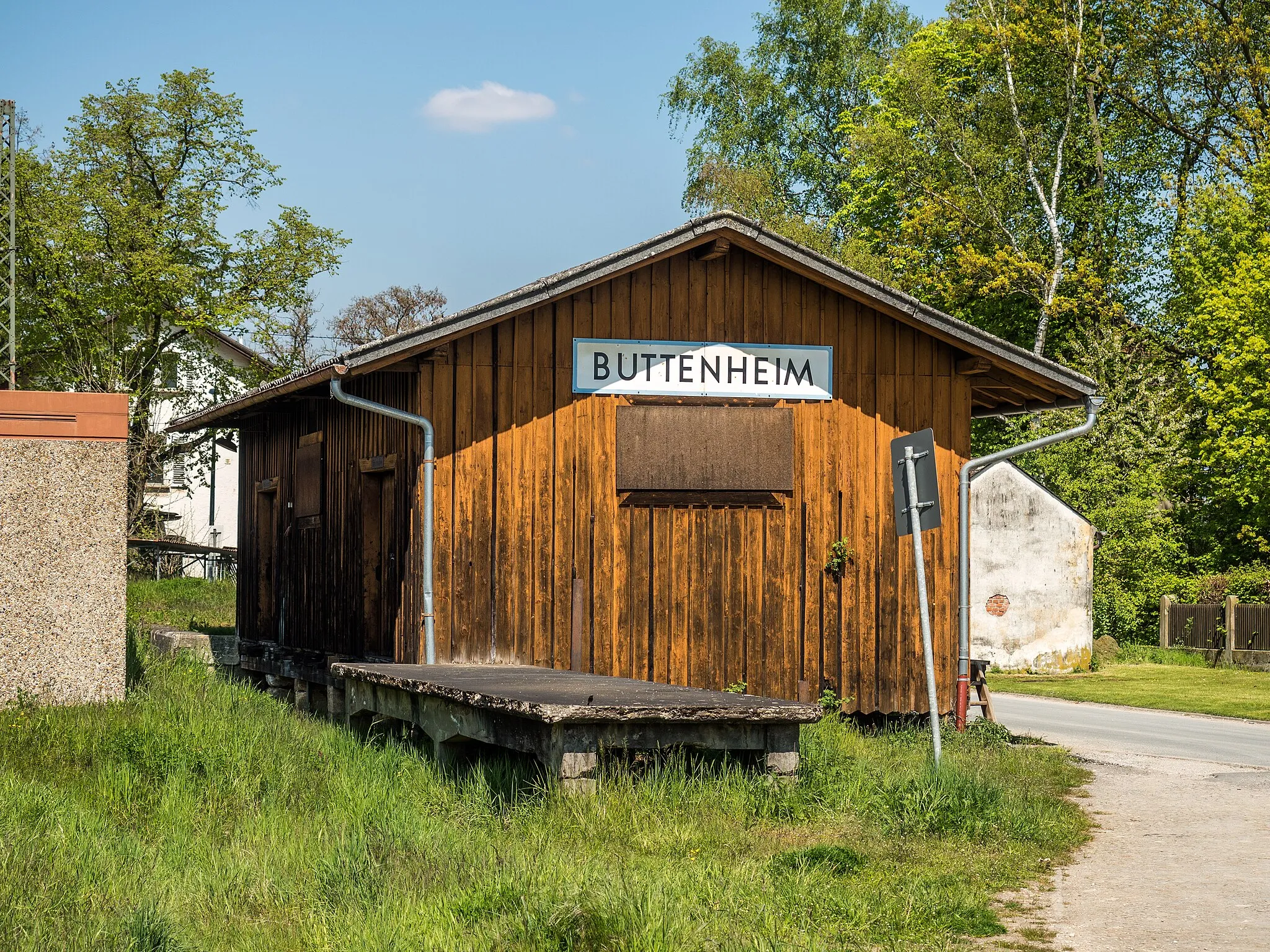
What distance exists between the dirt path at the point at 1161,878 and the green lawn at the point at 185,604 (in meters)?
16.9

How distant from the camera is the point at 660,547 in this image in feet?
47.0

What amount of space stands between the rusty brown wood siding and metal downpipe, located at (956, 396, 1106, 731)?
121 mm

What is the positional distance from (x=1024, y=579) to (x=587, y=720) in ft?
75.6

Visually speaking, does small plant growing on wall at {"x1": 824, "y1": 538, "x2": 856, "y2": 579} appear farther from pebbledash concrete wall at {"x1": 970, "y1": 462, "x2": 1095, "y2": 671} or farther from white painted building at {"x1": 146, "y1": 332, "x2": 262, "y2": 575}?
white painted building at {"x1": 146, "y1": 332, "x2": 262, "y2": 575}

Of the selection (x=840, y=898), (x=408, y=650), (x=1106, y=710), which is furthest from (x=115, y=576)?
(x=1106, y=710)

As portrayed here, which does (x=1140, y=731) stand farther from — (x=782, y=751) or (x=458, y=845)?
(x=458, y=845)

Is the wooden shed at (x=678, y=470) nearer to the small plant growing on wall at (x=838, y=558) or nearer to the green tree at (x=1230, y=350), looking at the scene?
the small plant growing on wall at (x=838, y=558)

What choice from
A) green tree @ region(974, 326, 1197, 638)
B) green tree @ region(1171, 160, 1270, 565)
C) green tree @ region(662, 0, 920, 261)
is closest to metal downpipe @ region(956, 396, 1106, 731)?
green tree @ region(974, 326, 1197, 638)

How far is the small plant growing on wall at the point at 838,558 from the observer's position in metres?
14.8

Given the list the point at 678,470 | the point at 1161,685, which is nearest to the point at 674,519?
the point at 678,470

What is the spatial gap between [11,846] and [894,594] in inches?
381

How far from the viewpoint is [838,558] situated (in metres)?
14.8

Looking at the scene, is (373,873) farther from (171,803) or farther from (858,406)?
(858,406)

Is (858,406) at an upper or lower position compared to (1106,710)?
upper
